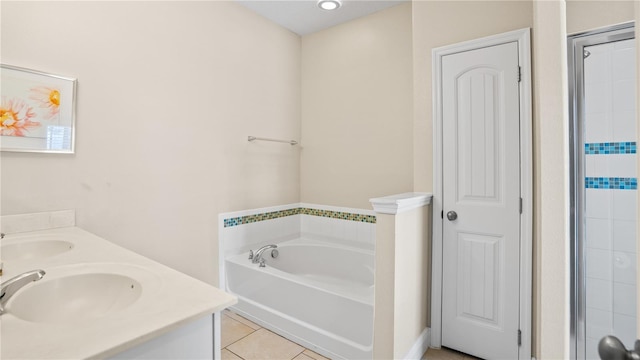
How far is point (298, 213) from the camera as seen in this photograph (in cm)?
343

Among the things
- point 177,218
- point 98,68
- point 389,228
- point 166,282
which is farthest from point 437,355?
point 98,68

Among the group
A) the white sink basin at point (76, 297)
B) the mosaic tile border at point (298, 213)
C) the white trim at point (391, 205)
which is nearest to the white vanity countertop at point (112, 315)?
the white sink basin at point (76, 297)

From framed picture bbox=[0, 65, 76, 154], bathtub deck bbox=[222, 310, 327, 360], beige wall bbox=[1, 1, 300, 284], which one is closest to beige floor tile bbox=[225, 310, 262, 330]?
bathtub deck bbox=[222, 310, 327, 360]

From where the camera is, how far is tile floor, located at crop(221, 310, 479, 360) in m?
2.01

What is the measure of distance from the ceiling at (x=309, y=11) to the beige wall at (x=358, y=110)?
3.1 inches

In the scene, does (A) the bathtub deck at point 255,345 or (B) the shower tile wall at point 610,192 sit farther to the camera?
(A) the bathtub deck at point 255,345

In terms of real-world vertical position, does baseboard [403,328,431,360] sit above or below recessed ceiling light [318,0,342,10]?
below

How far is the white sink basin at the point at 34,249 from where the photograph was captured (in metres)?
1.39

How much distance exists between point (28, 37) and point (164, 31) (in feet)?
2.63

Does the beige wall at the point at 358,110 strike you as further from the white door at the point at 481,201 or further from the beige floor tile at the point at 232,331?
the beige floor tile at the point at 232,331

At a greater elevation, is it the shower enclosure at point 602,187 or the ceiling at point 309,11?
the ceiling at point 309,11

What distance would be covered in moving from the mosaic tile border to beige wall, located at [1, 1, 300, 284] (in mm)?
132

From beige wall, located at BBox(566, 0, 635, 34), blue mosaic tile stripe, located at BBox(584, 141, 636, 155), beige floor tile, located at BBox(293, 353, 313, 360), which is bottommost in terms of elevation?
beige floor tile, located at BBox(293, 353, 313, 360)

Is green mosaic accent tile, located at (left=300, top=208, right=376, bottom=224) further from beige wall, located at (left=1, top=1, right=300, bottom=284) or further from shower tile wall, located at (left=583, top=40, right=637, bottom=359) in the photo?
shower tile wall, located at (left=583, top=40, right=637, bottom=359)
